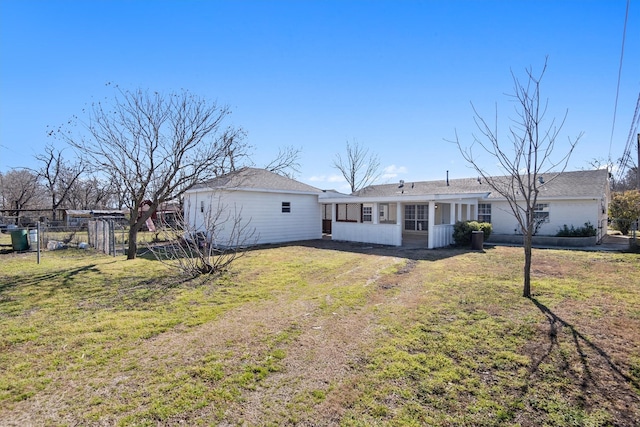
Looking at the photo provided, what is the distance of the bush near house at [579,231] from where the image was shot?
49.9ft

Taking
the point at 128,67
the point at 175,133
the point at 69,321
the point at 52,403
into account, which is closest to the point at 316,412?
the point at 52,403

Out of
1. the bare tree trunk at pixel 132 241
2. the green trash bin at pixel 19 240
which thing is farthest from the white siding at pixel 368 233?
the green trash bin at pixel 19 240

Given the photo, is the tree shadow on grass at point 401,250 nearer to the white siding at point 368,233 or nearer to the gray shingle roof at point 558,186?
the white siding at point 368,233

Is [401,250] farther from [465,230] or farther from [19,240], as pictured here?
[19,240]

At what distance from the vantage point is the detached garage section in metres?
14.5

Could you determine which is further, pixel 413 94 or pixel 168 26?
pixel 413 94

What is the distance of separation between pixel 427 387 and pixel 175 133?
11764 mm

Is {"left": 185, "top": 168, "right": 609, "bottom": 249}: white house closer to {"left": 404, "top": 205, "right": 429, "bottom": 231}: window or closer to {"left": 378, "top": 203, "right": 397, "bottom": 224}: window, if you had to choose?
{"left": 404, "top": 205, "right": 429, "bottom": 231}: window

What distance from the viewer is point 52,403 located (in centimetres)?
298

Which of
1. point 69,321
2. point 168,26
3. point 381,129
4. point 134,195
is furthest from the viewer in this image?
point 381,129

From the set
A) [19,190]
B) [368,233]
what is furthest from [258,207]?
[19,190]

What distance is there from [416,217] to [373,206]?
5.92 meters

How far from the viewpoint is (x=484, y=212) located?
734 inches

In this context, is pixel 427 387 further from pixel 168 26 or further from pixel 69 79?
pixel 69 79
